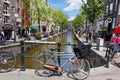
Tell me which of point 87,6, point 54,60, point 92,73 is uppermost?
point 87,6

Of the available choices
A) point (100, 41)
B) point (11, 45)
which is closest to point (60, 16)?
point (11, 45)

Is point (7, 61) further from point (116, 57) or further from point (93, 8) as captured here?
point (93, 8)

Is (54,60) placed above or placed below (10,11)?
below

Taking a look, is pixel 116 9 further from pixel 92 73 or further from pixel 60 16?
pixel 60 16

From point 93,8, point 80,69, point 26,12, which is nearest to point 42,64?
point 80,69

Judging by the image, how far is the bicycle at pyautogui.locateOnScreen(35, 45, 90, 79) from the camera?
23.8 feet

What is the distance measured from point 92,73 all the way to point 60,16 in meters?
79.6

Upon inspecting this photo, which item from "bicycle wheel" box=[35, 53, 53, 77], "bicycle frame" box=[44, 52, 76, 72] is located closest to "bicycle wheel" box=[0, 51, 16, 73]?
"bicycle wheel" box=[35, 53, 53, 77]

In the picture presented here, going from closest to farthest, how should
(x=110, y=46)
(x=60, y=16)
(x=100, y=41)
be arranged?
1. (x=110, y=46)
2. (x=100, y=41)
3. (x=60, y=16)

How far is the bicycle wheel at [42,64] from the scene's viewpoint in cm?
742

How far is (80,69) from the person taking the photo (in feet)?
24.1

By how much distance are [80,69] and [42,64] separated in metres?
1.42

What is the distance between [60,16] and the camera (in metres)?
86.7

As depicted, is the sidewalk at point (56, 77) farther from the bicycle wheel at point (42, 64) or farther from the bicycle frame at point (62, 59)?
the bicycle frame at point (62, 59)
